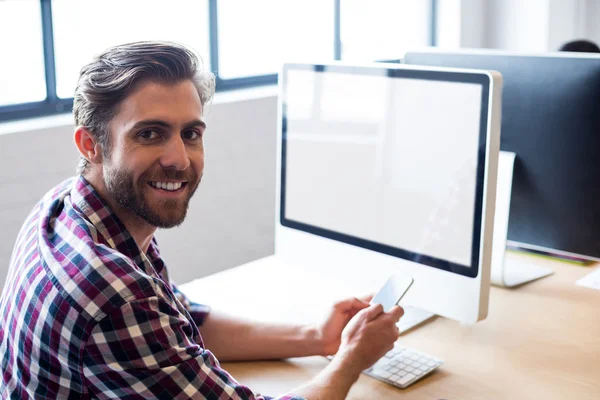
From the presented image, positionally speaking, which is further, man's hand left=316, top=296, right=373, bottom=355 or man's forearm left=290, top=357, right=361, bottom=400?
man's hand left=316, top=296, right=373, bottom=355

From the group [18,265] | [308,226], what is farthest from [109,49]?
[308,226]

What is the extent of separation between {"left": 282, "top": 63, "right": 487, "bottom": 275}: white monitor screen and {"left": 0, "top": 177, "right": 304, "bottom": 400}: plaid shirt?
1.71ft

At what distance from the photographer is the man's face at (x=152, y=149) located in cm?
121

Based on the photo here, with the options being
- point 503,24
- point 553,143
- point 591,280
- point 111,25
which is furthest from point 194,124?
point 503,24

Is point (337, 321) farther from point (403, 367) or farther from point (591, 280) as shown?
point (591, 280)

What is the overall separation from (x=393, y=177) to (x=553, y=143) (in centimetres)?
40

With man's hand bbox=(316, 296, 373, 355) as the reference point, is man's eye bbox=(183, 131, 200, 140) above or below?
above

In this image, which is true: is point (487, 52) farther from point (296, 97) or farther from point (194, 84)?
point (194, 84)

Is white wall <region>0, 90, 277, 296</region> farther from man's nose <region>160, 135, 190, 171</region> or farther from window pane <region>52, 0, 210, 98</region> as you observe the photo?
man's nose <region>160, 135, 190, 171</region>

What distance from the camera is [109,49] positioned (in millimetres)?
1267

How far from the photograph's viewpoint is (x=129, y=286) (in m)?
1.04

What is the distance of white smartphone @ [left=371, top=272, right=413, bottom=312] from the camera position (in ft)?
4.61

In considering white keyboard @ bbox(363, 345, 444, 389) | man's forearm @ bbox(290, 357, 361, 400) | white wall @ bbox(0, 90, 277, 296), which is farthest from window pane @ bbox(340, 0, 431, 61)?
man's forearm @ bbox(290, 357, 361, 400)

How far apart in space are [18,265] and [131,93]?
327 mm
